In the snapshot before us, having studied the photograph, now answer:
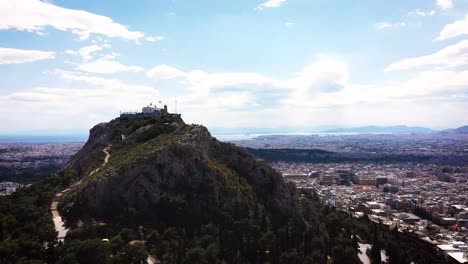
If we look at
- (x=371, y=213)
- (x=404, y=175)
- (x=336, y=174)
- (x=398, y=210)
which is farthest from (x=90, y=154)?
(x=404, y=175)

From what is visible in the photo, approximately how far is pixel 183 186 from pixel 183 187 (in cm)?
14

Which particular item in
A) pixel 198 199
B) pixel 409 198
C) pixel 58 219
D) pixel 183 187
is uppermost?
pixel 183 187

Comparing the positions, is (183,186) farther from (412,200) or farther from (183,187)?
(412,200)

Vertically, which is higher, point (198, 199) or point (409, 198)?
point (198, 199)

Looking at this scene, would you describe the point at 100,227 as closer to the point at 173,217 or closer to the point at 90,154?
the point at 173,217

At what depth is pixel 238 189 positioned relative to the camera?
199 feet

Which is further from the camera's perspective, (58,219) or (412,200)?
(412,200)

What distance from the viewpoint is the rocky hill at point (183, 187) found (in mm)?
55156

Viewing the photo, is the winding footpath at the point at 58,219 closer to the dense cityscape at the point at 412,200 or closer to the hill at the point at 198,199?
the hill at the point at 198,199

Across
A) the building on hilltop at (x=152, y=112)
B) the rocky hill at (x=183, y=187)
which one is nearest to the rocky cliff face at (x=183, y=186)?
the rocky hill at (x=183, y=187)

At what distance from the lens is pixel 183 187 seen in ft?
196

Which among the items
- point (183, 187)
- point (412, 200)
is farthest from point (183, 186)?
point (412, 200)

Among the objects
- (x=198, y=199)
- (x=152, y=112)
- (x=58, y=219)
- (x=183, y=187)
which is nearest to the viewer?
(x=58, y=219)

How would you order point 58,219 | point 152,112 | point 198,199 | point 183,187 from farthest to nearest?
1. point 152,112
2. point 183,187
3. point 198,199
4. point 58,219
